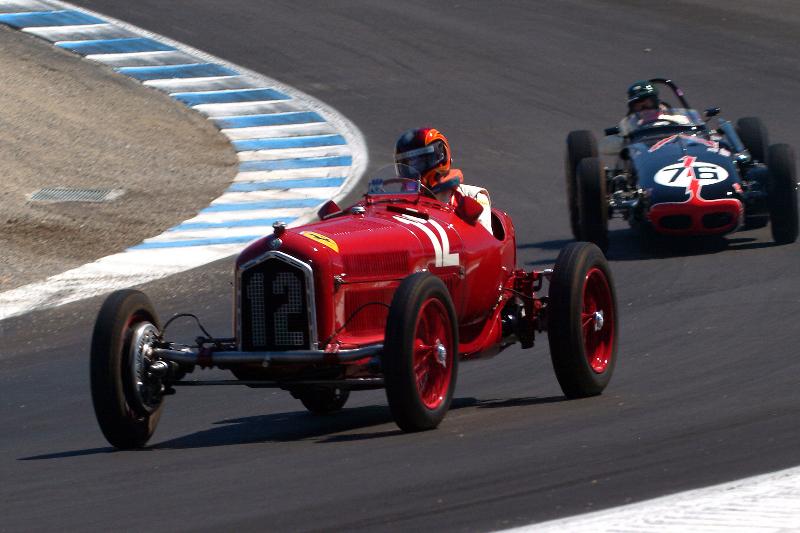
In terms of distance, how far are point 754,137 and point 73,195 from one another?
719 cm

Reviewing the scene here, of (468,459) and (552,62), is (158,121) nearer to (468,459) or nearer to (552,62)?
(552,62)

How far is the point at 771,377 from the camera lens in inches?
330

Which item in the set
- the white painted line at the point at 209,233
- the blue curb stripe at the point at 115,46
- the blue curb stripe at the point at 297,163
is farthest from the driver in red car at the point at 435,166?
the blue curb stripe at the point at 115,46

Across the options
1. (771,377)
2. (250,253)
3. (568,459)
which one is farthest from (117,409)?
(771,377)

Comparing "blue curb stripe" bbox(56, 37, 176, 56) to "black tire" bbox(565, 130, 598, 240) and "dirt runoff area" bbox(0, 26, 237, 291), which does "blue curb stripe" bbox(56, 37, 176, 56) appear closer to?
"dirt runoff area" bbox(0, 26, 237, 291)

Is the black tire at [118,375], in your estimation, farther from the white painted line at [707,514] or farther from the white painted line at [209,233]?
the white painted line at [209,233]

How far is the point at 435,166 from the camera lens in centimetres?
867

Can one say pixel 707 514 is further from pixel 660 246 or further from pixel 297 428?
pixel 660 246

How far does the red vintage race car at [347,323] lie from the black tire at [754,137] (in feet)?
23.5

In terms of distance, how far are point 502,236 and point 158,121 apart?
479 inches

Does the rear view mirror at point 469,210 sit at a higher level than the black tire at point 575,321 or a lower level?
higher

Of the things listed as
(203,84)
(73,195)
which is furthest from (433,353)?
(203,84)

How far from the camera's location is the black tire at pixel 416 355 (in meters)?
6.82

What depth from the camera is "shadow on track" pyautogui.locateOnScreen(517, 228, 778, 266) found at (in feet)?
44.8
